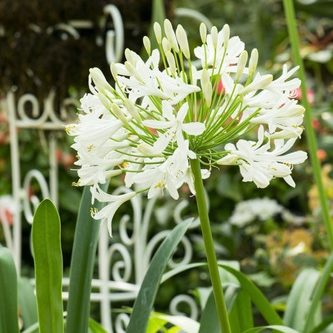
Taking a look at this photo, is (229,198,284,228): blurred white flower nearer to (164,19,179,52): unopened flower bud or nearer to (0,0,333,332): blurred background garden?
(0,0,333,332): blurred background garden

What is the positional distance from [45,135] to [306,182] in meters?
1.15

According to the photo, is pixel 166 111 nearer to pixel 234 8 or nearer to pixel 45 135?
pixel 45 135

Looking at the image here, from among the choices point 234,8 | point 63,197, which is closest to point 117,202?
point 63,197

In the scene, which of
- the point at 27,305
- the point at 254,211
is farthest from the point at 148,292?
the point at 254,211

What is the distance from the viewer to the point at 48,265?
936 millimetres

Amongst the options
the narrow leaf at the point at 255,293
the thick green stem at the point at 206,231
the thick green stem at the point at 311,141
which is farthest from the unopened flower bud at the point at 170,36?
the thick green stem at the point at 311,141

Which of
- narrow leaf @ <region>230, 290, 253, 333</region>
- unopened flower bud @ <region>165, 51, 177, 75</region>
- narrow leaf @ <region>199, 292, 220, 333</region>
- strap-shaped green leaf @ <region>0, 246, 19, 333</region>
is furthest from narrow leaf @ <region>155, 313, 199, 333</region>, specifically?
unopened flower bud @ <region>165, 51, 177, 75</region>

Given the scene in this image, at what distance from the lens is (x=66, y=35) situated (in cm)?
230

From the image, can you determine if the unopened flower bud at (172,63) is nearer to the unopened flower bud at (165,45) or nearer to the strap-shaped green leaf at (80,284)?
the unopened flower bud at (165,45)

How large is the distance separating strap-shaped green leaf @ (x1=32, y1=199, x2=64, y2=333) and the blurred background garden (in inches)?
A: 18.9

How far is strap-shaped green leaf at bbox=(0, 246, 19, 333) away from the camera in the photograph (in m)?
0.98

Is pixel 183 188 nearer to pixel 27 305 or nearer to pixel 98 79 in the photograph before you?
pixel 27 305

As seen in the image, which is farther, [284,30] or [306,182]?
[284,30]

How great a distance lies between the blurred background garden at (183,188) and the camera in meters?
2.27
